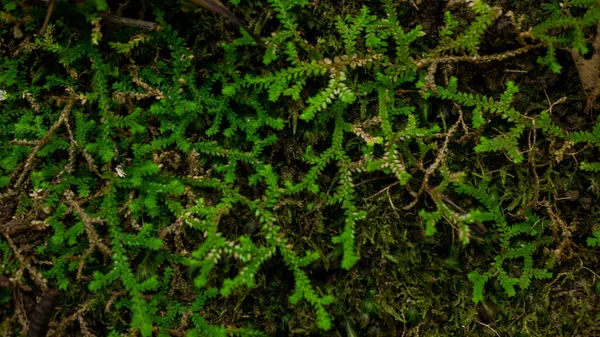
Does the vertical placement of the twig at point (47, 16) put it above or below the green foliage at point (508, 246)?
above

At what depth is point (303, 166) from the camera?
243 centimetres

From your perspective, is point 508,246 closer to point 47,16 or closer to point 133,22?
point 133,22

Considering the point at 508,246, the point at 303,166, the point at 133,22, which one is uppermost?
the point at 133,22

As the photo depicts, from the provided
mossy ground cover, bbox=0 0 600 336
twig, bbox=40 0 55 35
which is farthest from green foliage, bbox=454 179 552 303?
twig, bbox=40 0 55 35

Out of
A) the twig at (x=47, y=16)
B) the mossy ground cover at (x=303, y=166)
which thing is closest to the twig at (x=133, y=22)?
the mossy ground cover at (x=303, y=166)

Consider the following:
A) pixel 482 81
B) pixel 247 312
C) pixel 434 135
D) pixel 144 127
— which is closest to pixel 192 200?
pixel 144 127

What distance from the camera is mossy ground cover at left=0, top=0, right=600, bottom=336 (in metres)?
2.30

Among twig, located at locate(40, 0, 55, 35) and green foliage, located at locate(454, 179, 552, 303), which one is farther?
green foliage, located at locate(454, 179, 552, 303)

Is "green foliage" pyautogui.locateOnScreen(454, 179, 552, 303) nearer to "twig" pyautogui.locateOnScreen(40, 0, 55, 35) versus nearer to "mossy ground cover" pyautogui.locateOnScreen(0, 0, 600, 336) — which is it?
"mossy ground cover" pyautogui.locateOnScreen(0, 0, 600, 336)

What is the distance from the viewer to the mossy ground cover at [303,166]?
2.30 meters

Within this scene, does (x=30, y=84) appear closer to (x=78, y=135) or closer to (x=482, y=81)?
(x=78, y=135)

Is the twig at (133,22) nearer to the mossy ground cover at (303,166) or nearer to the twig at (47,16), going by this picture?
the mossy ground cover at (303,166)

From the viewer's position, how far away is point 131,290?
7.39 ft

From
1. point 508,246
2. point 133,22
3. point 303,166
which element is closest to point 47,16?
point 133,22
